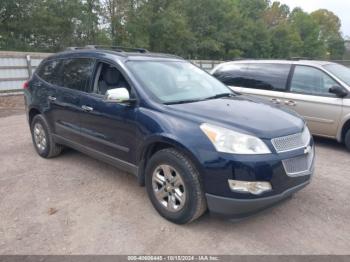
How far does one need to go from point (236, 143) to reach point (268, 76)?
4.36m

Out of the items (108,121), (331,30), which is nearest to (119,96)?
(108,121)

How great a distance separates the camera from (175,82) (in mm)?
4055

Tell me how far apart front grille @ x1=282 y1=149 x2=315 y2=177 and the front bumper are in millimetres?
211

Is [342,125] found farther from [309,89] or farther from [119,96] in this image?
[119,96]

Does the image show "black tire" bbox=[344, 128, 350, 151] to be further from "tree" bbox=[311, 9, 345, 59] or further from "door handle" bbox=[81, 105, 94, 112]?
"tree" bbox=[311, 9, 345, 59]

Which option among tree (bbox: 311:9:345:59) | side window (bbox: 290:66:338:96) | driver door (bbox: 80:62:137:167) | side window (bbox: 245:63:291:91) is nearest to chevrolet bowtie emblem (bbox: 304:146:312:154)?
driver door (bbox: 80:62:137:167)

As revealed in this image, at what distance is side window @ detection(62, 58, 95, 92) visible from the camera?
432 centimetres

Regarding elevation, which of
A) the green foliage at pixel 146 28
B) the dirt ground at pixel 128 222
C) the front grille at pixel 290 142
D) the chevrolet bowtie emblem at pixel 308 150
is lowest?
the dirt ground at pixel 128 222

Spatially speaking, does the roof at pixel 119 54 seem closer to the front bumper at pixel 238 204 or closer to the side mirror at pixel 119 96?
the side mirror at pixel 119 96

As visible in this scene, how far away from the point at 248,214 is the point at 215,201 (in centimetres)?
34

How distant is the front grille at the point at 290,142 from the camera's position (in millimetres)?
3051

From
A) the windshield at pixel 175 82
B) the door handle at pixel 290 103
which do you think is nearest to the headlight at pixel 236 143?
the windshield at pixel 175 82

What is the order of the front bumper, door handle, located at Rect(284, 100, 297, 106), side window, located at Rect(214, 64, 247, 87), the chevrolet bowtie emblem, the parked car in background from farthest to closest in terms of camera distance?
side window, located at Rect(214, 64, 247, 87)
door handle, located at Rect(284, 100, 297, 106)
the parked car in background
the chevrolet bowtie emblem
the front bumper

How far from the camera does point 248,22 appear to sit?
1460 inches
